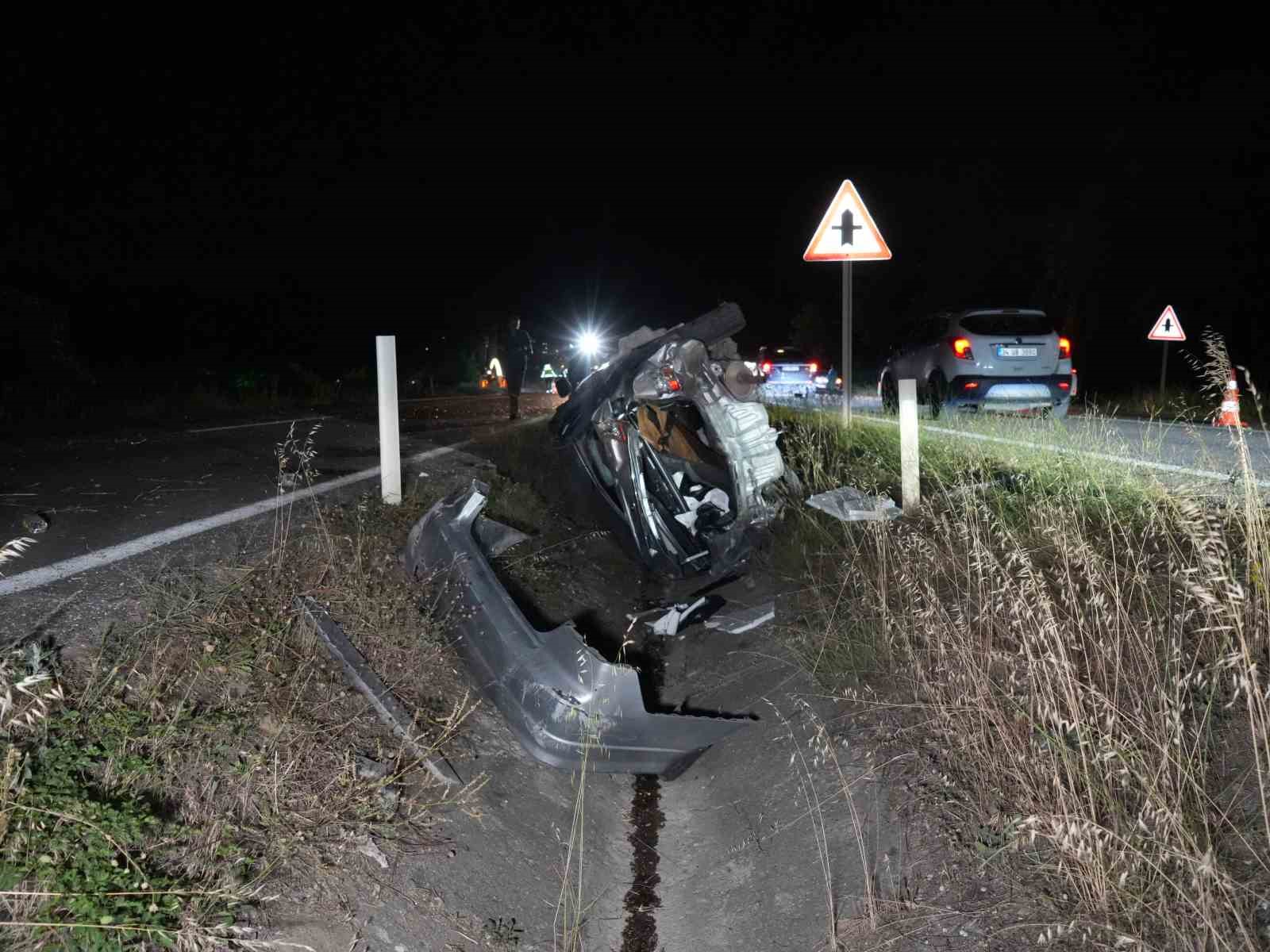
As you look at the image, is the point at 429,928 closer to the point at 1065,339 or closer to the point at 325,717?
the point at 325,717

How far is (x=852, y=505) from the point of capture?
7355mm

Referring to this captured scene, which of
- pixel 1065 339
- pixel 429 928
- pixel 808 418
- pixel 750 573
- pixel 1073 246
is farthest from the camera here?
pixel 1073 246

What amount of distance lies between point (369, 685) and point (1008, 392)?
11297 mm

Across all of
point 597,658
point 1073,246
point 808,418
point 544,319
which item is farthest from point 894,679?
point 544,319

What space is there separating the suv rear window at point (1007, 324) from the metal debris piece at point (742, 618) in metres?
8.34

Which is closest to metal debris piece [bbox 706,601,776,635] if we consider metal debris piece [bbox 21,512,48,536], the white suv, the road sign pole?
metal debris piece [bbox 21,512,48,536]

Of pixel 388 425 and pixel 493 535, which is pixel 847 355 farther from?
pixel 388 425

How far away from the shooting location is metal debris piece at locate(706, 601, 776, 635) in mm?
6621

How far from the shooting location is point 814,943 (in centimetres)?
352

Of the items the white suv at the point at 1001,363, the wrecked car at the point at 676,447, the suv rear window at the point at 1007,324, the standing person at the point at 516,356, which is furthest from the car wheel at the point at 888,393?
the wrecked car at the point at 676,447

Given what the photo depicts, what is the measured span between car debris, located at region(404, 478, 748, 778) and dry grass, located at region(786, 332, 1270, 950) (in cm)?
93

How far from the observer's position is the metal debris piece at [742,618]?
662 cm

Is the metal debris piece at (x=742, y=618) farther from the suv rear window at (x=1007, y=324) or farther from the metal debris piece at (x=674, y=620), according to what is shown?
the suv rear window at (x=1007, y=324)

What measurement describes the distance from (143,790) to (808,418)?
915 centimetres
